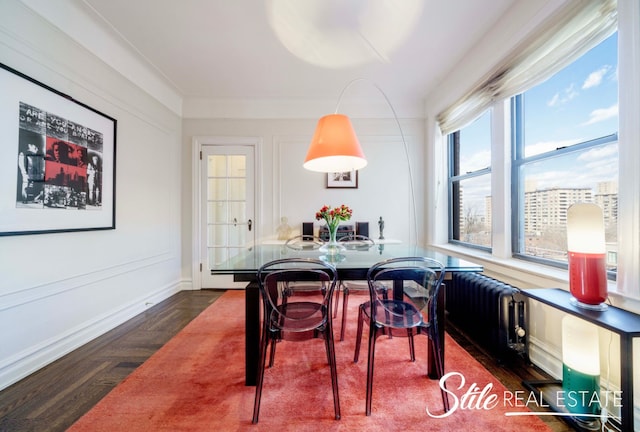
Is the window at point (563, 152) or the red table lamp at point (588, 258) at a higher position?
the window at point (563, 152)

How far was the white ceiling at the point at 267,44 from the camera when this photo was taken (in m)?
2.01

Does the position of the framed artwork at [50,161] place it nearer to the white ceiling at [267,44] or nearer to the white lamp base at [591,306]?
the white ceiling at [267,44]

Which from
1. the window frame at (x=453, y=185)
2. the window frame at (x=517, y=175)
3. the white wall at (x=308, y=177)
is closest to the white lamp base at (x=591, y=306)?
the window frame at (x=517, y=175)

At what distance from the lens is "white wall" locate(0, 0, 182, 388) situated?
1.67 meters

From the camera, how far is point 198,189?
11.9ft

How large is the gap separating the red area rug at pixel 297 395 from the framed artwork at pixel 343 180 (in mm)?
2184

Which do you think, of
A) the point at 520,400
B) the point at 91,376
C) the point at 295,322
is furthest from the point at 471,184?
the point at 91,376

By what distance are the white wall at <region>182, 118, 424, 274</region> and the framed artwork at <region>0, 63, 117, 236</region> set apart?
4.44 feet

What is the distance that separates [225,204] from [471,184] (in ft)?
10.7

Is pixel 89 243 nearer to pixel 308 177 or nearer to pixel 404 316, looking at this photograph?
pixel 308 177

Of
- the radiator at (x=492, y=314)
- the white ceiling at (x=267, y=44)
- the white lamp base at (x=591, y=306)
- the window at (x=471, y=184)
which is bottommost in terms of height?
the radiator at (x=492, y=314)

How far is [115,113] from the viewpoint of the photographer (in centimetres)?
252

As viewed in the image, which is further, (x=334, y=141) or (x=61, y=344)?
(x=61, y=344)

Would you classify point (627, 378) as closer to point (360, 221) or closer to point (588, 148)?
point (588, 148)
